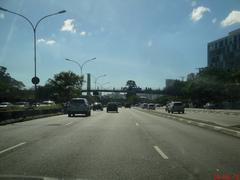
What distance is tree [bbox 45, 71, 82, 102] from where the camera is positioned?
89.2 metres

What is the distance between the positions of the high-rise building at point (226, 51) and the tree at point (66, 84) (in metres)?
79.9

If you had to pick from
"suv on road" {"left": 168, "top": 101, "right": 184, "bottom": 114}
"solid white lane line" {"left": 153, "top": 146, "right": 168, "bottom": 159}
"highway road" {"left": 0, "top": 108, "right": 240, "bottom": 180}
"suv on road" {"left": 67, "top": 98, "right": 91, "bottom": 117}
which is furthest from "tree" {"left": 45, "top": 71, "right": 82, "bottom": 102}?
"solid white lane line" {"left": 153, "top": 146, "right": 168, "bottom": 159}

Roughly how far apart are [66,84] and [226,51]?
89772 mm

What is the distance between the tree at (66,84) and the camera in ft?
293

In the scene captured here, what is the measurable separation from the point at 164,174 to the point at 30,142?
8.21 meters

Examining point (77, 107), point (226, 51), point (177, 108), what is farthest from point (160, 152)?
point (226, 51)

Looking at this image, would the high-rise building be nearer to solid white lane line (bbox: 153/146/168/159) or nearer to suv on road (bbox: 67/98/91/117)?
suv on road (bbox: 67/98/91/117)

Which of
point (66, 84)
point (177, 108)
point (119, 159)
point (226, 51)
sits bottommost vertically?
point (119, 159)

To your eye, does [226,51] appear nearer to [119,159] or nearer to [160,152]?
[160,152]

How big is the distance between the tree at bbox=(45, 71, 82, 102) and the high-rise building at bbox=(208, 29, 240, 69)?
262 feet

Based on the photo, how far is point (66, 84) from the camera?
8962 centimetres

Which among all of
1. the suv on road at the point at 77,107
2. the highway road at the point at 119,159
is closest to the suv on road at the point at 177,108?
the suv on road at the point at 77,107

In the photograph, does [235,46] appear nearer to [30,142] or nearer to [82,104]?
[82,104]

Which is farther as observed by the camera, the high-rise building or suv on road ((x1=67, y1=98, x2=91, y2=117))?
the high-rise building
